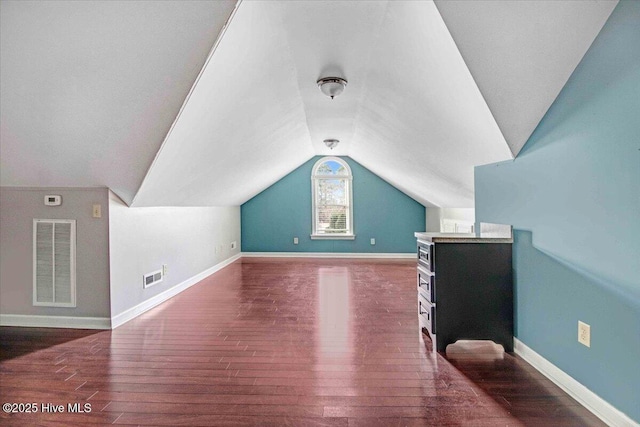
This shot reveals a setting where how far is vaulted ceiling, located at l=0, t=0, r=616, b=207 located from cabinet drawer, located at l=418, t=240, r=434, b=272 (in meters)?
0.89

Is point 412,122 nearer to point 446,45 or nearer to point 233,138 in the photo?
point 446,45

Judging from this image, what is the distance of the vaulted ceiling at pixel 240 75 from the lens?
1.83 meters

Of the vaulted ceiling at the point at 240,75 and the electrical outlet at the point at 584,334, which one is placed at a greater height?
the vaulted ceiling at the point at 240,75

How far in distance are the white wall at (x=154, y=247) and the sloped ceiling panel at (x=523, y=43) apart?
126 inches

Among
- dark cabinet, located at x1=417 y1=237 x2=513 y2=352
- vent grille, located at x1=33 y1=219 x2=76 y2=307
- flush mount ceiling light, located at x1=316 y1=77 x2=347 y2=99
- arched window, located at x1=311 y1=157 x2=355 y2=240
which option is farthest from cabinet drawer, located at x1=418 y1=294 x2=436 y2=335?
arched window, located at x1=311 y1=157 x2=355 y2=240

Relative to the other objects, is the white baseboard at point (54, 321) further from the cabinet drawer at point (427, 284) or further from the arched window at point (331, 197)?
the arched window at point (331, 197)

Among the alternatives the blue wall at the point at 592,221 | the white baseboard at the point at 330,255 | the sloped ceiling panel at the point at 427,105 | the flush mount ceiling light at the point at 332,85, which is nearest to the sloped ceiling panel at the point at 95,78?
the sloped ceiling panel at the point at 427,105

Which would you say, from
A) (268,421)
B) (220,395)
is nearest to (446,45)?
(268,421)

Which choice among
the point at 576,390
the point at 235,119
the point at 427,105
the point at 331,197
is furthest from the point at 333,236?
the point at 576,390

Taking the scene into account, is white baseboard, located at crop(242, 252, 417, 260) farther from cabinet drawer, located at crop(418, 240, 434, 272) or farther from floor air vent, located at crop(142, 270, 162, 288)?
cabinet drawer, located at crop(418, 240, 434, 272)

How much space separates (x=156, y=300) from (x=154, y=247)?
0.61 metres

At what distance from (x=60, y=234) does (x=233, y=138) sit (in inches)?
72.9

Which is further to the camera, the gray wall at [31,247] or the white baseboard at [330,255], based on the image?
the white baseboard at [330,255]

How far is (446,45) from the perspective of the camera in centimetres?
202
